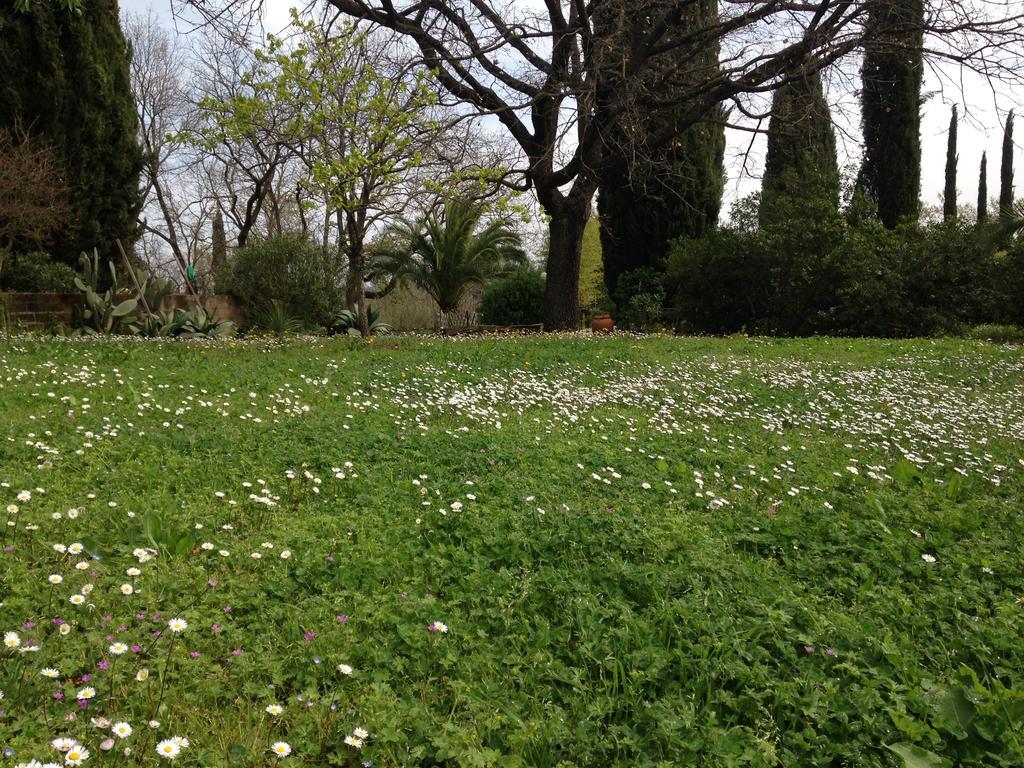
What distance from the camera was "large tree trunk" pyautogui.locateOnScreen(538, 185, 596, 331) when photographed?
49.5 ft

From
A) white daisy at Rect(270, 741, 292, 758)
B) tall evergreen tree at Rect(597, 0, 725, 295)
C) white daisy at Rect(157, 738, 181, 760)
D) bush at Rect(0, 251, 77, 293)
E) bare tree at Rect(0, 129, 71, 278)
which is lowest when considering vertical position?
white daisy at Rect(270, 741, 292, 758)

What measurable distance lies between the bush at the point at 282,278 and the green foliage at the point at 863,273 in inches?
381

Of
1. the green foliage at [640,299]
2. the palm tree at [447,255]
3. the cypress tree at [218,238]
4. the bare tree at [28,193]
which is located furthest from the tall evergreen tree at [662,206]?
the cypress tree at [218,238]

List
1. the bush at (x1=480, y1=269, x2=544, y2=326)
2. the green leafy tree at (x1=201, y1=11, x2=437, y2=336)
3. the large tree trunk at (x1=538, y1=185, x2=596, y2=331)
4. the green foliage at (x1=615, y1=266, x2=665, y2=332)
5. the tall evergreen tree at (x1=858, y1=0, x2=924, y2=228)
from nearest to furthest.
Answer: the green leafy tree at (x1=201, y1=11, x2=437, y2=336)
the large tree trunk at (x1=538, y1=185, x2=596, y2=331)
the green foliage at (x1=615, y1=266, x2=665, y2=332)
the tall evergreen tree at (x1=858, y1=0, x2=924, y2=228)
the bush at (x1=480, y1=269, x2=544, y2=326)

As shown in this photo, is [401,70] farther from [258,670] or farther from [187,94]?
[187,94]

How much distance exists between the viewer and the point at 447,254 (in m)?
20.3

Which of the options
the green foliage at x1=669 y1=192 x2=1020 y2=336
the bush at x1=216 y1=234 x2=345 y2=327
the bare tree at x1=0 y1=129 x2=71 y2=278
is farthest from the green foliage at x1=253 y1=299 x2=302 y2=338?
the green foliage at x1=669 y1=192 x2=1020 y2=336

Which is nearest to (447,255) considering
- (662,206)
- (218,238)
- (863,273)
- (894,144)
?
(662,206)

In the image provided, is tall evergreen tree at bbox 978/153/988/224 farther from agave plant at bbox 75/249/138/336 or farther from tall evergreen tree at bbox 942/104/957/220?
agave plant at bbox 75/249/138/336

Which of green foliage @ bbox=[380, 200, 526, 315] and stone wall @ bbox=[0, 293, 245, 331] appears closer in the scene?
stone wall @ bbox=[0, 293, 245, 331]

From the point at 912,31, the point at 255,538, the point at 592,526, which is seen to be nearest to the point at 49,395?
the point at 255,538

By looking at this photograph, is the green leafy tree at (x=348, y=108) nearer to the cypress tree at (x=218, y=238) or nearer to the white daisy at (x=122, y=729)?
the white daisy at (x=122, y=729)

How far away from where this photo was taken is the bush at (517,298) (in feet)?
74.2

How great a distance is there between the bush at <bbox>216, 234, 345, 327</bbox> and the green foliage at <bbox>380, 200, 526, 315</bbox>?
489 centimetres
